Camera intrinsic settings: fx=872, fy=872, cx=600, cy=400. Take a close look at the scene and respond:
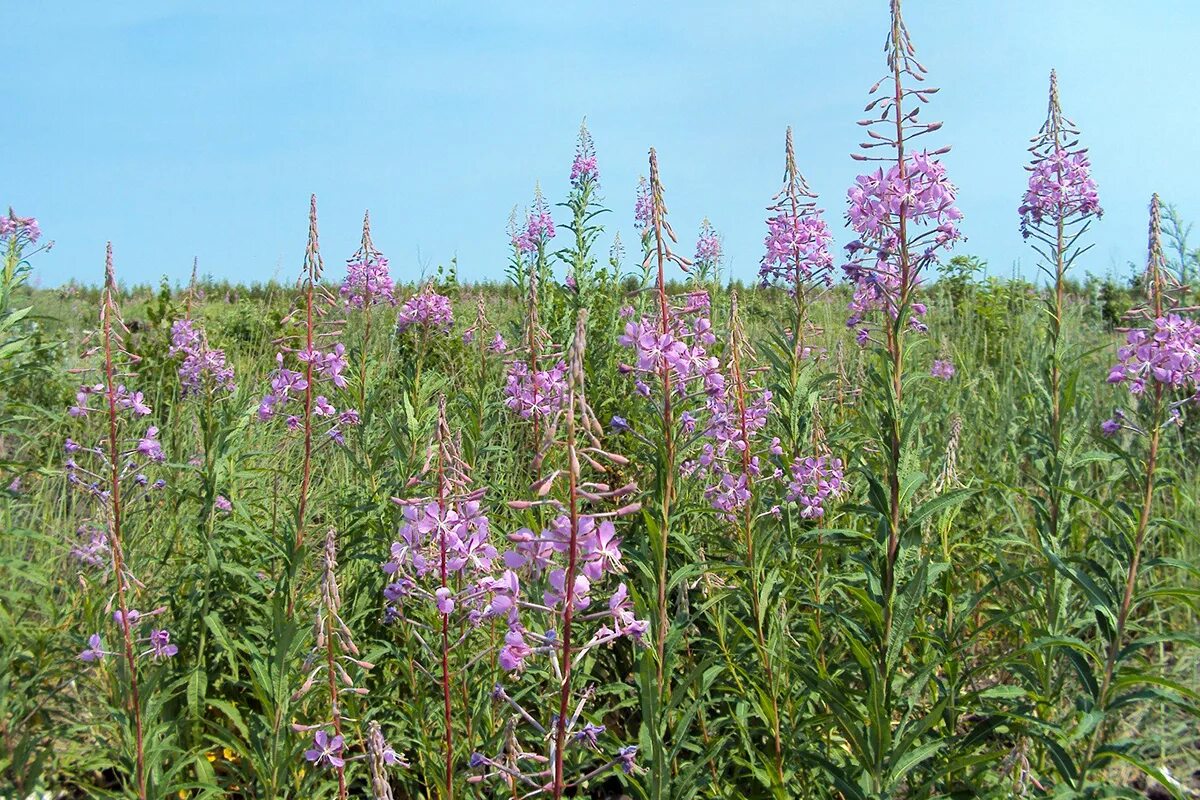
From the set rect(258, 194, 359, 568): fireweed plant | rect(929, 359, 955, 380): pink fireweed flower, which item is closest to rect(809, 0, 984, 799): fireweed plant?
rect(258, 194, 359, 568): fireweed plant

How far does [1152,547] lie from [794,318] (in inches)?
117

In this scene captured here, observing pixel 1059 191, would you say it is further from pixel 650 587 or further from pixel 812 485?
pixel 650 587

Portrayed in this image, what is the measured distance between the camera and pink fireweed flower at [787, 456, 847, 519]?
3.76m

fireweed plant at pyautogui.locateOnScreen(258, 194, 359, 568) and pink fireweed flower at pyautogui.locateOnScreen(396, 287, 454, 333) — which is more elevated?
pink fireweed flower at pyautogui.locateOnScreen(396, 287, 454, 333)

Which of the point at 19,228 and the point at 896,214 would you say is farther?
the point at 19,228

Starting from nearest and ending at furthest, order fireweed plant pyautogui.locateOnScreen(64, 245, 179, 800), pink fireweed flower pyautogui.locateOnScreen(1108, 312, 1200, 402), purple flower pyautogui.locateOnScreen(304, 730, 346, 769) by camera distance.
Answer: purple flower pyautogui.locateOnScreen(304, 730, 346, 769)
fireweed plant pyautogui.locateOnScreen(64, 245, 179, 800)
pink fireweed flower pyautogui.locateOnScreen(1108, 312, 1200, 402)

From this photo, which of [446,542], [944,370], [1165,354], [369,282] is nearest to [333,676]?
[446,542]

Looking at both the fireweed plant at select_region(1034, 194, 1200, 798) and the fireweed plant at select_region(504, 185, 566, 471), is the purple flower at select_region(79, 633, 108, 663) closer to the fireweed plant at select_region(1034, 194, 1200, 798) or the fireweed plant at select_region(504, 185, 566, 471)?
the fireweed plant at select_region(504, 185, 566, 471)

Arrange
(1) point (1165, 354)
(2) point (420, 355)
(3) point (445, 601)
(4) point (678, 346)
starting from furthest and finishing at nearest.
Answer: (2) point (420, 355) → (1) point (1165, 354) → (4) point (678, 346) → (3) point (445, 601)

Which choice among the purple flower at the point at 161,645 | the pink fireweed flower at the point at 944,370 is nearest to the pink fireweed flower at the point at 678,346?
the purple flower at the point at 161,645

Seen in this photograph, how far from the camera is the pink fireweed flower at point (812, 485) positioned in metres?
3.76

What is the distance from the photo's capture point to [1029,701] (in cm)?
331

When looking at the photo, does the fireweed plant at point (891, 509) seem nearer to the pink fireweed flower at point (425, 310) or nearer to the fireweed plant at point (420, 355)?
the fireweed plant at point (420, 355)

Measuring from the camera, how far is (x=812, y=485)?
379cm
